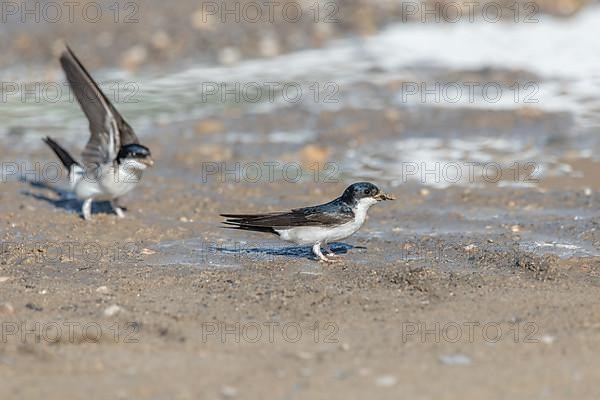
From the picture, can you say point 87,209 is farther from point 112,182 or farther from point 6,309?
point 6,309

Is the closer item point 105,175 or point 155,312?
point 155,312

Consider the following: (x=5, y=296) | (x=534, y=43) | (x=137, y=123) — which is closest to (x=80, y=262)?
(x=5, y=296)

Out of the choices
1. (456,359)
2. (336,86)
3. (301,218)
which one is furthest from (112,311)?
(336,86)

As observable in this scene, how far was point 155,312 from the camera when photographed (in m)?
5.71

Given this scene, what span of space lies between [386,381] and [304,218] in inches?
90.2

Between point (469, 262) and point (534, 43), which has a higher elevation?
point (534, 43)

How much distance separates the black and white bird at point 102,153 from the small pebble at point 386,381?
3849 millimetres

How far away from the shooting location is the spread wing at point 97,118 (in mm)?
8203

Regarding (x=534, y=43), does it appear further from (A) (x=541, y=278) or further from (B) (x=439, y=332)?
(B) (x=439, y=332)

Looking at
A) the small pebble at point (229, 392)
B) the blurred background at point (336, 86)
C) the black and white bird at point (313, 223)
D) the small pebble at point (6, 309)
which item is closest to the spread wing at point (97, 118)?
the blurred background at point (336, 86)

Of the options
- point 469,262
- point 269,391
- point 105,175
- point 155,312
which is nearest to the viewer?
point 269,391

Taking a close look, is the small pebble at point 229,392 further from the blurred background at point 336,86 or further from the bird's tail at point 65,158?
the bird's tail at point 65,158

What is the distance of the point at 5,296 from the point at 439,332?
90.1 inches

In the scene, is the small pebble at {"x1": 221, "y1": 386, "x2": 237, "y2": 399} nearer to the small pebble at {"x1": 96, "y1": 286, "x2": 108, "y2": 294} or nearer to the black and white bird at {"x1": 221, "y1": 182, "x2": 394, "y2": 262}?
the small pebble at {"x1": 96, "y1": 286, "x2": 108, "y2": 294}
